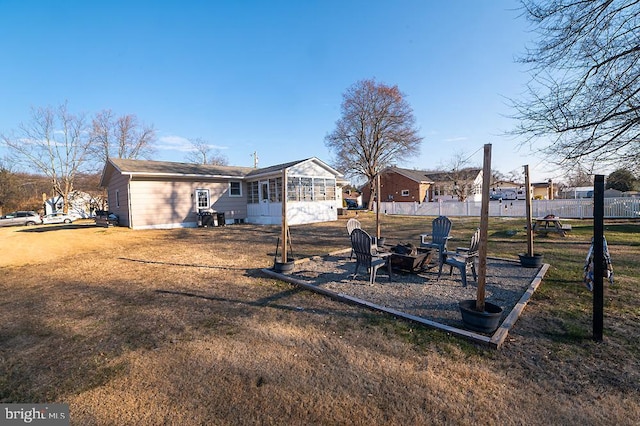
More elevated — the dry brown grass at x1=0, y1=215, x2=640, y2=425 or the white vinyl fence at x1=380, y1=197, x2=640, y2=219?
the white vinyl fence at x1=380, y1=197, x2=640, y2=219

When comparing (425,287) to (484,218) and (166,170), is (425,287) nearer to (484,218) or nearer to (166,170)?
(484,218)

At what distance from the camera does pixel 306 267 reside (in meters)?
6.80

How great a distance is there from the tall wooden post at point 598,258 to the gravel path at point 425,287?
99 cm

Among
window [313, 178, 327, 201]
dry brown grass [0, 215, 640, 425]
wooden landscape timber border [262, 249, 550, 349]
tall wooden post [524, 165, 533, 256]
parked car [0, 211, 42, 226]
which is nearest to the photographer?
Result: dry brown grass [0, 215, 640, 425]

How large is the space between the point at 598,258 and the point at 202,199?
687 inches

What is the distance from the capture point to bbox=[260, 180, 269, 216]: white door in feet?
58.1

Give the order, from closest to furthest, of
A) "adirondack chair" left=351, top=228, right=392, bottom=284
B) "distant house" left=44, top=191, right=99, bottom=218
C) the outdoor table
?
"adirondack chair" left=351, top=228, right=392, bottom=284 → the outdoor table → "distant house" left=44, top=191, right=99, bottom=218

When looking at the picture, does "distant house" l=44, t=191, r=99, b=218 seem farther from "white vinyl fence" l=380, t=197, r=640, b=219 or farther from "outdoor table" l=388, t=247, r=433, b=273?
"outdoor table" l=388, t=247, r=433, b=273

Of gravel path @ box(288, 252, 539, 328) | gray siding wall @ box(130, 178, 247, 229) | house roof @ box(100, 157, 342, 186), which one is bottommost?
gravel path @ box(288, 252, 539, 328)

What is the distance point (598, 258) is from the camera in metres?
3.15

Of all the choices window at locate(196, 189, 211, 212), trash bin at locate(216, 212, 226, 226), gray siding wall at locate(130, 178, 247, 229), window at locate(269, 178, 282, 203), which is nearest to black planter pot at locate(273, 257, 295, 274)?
window at locate(269, 178, 282, 203)

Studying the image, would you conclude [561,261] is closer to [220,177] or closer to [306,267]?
[306,267]

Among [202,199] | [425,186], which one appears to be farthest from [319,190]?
[425,186]
